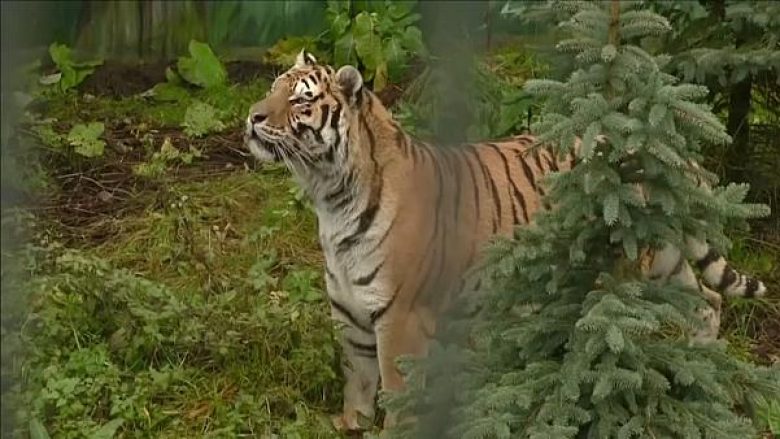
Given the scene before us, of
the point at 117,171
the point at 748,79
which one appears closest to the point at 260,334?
the point at 117,171

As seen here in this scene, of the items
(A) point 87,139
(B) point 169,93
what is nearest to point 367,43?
(B) point 169,93

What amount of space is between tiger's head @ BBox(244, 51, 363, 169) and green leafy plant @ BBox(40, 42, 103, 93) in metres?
1.77

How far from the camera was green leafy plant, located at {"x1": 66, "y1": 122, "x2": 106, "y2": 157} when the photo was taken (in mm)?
4941

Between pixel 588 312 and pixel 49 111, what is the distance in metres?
2.85

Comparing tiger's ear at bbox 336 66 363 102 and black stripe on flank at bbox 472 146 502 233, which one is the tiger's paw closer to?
black stripe on flank at bbox 472 146 502 233

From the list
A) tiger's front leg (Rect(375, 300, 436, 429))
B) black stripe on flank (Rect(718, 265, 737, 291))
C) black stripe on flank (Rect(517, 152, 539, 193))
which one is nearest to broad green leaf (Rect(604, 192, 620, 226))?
tiger's front leg (Rect(375, 300, 436, 429))

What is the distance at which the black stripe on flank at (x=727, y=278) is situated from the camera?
3762mm

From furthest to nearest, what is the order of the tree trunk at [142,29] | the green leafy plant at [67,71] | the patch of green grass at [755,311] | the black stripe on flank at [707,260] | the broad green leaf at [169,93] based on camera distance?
the broad green leaf at [169,93] < the green leafy plant at [67,71] < the tree trunk at [142,29] < the patch of green grass at [755,311] < the black stripe on flank at [707,260]

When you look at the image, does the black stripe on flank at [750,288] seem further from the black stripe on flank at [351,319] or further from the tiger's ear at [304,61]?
the tiger's ear at [304,61]

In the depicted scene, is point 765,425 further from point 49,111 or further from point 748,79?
point 49,111

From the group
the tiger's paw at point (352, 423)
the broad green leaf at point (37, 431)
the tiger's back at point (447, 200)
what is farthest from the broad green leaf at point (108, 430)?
the tiger's back at point (447, 200)

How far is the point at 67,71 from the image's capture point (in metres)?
5.20

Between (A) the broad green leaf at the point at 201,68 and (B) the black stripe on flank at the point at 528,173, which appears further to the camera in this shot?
(A) the broad green leaf at the point at 201,68

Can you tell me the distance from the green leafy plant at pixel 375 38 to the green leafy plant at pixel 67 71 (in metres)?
0.93
